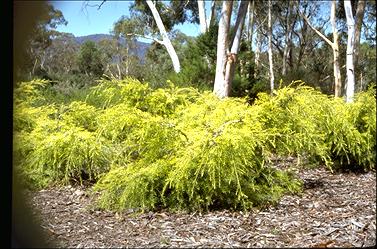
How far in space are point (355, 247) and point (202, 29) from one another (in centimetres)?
590

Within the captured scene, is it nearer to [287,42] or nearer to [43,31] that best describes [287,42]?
[287,42]

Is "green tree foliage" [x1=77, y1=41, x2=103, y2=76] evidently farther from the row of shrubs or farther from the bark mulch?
the bark mulch

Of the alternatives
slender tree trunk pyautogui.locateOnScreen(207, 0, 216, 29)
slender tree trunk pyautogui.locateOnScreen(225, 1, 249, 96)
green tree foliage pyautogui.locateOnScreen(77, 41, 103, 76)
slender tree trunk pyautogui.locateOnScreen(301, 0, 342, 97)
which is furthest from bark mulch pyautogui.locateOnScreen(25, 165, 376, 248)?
slender tree trunk pyautogui.locateOnScreen(207, 0, 216, 29)

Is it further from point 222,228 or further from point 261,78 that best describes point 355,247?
point 261,78

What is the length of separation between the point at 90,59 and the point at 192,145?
1.35m

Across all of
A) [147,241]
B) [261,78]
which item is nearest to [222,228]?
[147,241]

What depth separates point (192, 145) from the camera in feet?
11.1

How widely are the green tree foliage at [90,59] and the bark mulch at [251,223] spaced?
1094 millimetres

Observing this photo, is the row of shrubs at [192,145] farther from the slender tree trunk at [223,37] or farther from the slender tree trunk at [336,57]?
the slender tree trunk at [223,37]

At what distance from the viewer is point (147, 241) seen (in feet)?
7.50

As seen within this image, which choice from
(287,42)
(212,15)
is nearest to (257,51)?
(287,42)

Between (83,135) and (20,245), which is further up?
(83,135)

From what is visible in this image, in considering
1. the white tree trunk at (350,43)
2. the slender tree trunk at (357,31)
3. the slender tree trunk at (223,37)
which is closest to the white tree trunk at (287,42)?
the slender tree trunk at (223,37)

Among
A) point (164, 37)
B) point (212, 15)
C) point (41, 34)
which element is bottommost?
point (41, 34)
